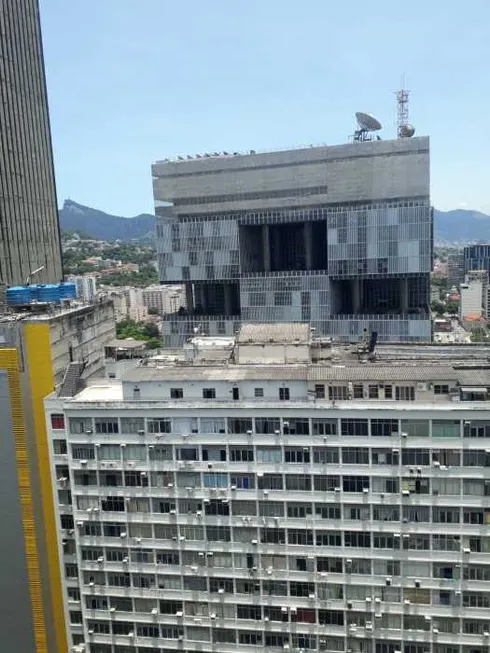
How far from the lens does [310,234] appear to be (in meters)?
59.2

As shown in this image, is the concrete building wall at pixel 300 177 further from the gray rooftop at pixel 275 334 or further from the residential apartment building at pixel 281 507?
the residential apartment building at pixel 281 507

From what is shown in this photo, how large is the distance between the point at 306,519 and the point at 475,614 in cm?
708

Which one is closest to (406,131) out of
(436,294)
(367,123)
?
(367,123)

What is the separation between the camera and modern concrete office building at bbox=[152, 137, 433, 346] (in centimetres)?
5275

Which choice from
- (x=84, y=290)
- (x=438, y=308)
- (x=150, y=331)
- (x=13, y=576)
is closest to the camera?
(x=13, y=576)

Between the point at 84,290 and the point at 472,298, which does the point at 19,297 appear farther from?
the point at 472,298

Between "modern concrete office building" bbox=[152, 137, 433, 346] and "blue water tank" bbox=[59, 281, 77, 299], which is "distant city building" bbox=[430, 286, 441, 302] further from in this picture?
"blue water tank" bbox=[59, 281, 77, 299]

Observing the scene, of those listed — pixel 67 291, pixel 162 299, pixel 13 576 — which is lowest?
pixel 13 576

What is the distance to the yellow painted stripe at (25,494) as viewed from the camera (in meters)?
23.8

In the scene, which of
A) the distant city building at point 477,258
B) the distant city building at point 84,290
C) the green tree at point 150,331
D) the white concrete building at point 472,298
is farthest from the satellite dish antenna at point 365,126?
the distant city building at point 477,258

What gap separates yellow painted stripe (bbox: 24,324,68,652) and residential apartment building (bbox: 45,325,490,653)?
0.77 meters

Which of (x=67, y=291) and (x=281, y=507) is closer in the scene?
(x=281, y=507)

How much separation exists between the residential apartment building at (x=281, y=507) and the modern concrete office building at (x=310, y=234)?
1201 inches

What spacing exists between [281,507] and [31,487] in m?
11.0
